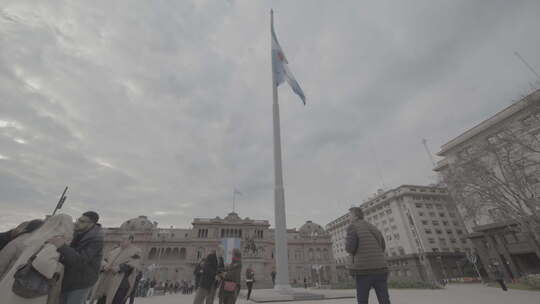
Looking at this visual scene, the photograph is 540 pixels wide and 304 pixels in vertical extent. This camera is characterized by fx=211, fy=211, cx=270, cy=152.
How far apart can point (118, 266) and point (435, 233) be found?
58739 millimetres

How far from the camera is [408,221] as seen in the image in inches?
1849

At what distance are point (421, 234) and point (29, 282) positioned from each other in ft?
187

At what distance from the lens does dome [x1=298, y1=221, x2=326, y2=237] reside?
179 ft

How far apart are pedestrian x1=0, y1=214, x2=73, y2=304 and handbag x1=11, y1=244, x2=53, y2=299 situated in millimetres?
37

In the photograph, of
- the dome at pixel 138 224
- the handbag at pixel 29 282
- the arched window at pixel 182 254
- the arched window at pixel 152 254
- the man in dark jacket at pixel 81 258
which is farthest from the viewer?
the dome at pixel 138 224

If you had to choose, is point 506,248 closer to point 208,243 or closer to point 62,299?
point 62,299

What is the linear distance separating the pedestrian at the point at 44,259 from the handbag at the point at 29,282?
0.12ft

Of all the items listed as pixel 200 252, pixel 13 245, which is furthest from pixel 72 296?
pixel 200 252

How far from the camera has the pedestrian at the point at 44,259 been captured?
209 centimetres

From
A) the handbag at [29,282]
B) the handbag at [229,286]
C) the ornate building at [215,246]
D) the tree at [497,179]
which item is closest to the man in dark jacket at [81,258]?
the handbag at [29,282]

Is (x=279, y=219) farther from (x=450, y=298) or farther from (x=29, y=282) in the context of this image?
(x=29, y=282)

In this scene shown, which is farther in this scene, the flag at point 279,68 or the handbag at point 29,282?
the flag at point 279,68

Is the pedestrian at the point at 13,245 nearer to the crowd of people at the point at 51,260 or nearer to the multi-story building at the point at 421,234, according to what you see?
the crowd of people at the point at 51,260

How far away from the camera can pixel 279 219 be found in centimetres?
1073
